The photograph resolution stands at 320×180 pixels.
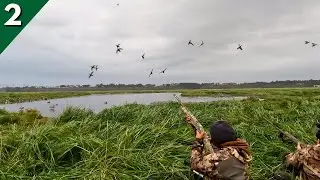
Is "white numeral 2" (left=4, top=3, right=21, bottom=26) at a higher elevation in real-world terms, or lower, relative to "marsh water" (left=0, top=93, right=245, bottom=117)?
higher

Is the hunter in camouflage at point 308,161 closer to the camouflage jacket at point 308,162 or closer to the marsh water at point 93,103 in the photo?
Result: the camouflage jacket at point 308,162

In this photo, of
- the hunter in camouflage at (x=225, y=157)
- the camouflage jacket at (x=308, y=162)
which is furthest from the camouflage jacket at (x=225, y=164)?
the camouflage jacket at (x=308, y=162)

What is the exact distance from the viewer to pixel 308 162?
556 centimetres

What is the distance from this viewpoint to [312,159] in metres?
5.52

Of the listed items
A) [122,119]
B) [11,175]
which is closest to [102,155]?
[11,175]

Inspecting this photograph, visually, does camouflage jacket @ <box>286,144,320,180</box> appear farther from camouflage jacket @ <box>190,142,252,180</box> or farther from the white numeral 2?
the white numeral 2

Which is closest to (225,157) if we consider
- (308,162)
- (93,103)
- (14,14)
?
(308,162)

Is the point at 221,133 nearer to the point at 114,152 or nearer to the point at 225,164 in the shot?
the point at 225,164

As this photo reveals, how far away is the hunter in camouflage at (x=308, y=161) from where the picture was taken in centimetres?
A: 546

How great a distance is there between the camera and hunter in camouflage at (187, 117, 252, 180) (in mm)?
4734

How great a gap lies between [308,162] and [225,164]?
4.80ft

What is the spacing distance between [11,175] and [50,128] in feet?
6.21

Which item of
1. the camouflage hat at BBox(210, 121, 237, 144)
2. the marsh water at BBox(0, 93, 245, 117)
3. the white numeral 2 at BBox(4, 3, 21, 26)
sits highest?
the white numeral 2 at BBox(4, 3, 21, 26)

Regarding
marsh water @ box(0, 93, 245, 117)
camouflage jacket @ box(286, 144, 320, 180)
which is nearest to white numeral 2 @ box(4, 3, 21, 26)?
marsh water @ box(0, 93, 245, 117)
